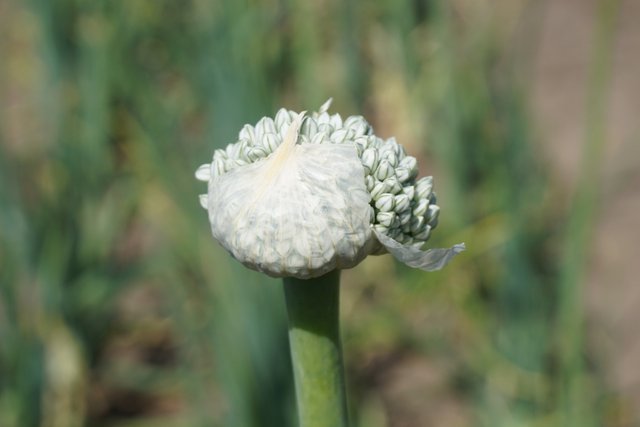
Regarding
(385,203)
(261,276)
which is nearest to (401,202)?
(385,203)

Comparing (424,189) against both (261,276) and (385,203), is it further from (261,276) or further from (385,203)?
(261,276)

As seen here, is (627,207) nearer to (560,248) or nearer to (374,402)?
(560,248)

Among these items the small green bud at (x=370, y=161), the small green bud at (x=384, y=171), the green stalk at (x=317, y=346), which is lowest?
the green stalk at (x=317, y=346)

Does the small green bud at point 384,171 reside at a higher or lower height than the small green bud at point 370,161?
lower

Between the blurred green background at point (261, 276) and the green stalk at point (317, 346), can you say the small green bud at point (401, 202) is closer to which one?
the green stalk at point (317, 346)

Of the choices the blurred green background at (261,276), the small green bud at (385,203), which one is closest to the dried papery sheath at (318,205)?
the small green bud at (385,203)

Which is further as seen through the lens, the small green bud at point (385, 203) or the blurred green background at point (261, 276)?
the blurred green background at point (261, 276)

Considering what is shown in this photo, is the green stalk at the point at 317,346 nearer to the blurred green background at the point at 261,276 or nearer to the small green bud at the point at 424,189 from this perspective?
the small green bud at the point at 424,189

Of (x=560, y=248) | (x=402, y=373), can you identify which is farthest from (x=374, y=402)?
(x=560, y=248)

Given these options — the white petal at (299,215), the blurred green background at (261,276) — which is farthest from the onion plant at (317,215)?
the blurred green background at (261,276)
